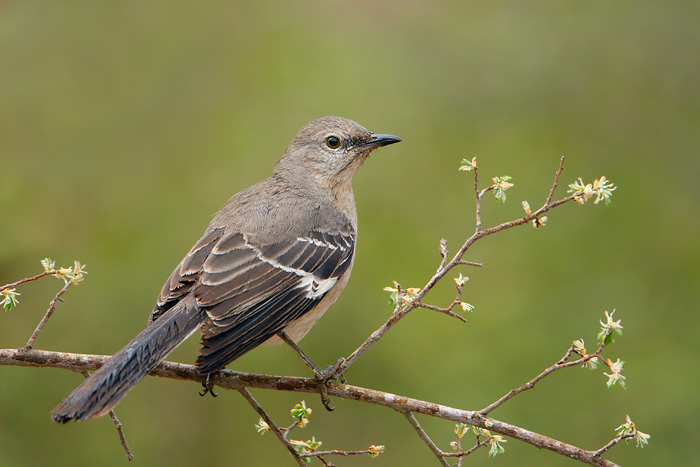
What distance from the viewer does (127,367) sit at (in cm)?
318

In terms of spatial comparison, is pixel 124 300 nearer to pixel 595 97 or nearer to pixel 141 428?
pixel 141 428

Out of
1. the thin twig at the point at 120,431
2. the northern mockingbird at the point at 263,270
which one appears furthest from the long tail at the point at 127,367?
the thin twig at the point at 120,431

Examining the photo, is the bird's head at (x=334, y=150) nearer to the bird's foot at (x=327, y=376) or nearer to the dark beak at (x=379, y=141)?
the dark beak at (x=379, y=141)

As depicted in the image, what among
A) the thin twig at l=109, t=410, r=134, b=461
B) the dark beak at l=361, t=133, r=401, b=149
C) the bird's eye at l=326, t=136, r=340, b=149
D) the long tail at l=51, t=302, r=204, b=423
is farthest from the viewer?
the bird's eye at l=326, t=136, r=340, b=149

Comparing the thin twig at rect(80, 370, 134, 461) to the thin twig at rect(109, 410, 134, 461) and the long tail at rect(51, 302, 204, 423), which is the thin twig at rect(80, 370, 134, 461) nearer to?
the thin twig at rect(109, 410, 134, 461)

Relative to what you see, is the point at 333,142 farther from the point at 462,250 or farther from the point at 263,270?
the point at 462,250

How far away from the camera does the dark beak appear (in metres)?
4.68

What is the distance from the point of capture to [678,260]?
18.3ft

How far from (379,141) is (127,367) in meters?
2.25

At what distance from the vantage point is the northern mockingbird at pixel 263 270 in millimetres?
3311

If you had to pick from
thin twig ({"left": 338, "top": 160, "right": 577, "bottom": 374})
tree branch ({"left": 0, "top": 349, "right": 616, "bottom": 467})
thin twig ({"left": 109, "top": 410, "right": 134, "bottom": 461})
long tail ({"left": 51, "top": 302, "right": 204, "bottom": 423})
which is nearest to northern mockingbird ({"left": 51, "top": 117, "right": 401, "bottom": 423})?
long tail ({"left": 51, "top": 302, "right": 204, "bottom": 423})

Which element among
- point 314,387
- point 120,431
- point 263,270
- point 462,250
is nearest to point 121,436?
point 120,431

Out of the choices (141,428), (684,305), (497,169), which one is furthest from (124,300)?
(684,305)

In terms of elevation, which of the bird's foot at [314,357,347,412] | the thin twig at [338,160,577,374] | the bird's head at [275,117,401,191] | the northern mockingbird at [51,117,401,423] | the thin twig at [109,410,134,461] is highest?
the bird's head at [275,117,401,191]
